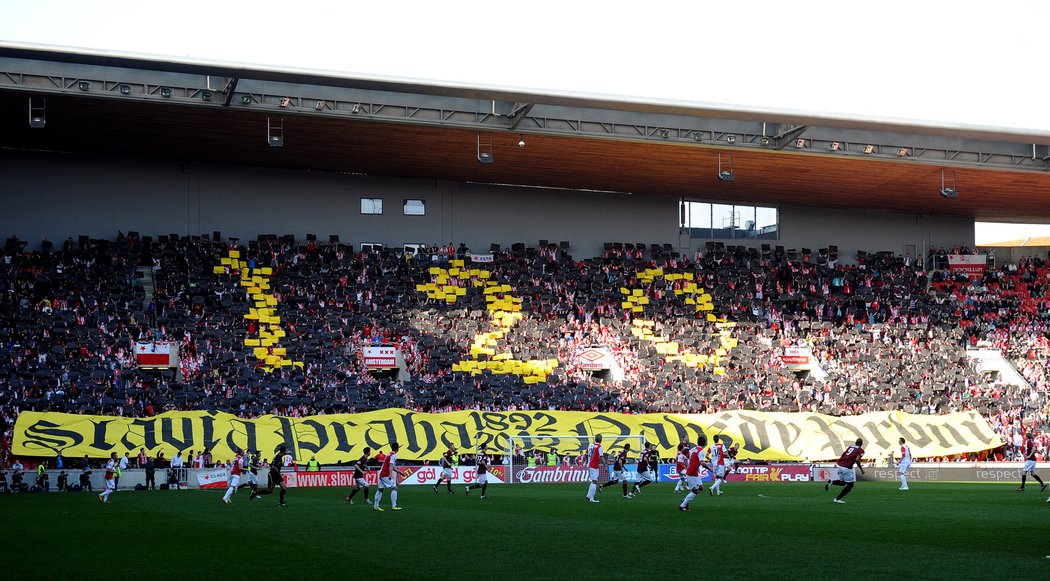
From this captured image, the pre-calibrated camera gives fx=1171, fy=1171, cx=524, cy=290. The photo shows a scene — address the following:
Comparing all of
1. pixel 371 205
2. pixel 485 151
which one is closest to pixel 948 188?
pixel 485 151

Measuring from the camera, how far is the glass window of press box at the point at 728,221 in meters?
65.1

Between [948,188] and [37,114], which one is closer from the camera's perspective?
[37,114]

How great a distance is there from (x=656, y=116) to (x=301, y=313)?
1792 centimetres

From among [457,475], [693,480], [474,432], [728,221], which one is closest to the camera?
[693,480]

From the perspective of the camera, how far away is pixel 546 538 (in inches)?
769

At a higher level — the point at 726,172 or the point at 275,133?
the point at 275,133

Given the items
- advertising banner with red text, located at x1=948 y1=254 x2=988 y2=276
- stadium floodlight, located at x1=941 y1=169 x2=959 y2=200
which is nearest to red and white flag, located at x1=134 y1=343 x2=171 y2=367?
stadium floodlight, located at x1=941 y1=169 x2=959 y2=200

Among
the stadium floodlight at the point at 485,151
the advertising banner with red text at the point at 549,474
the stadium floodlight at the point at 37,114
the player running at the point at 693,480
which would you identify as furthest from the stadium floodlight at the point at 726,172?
the stadium floodlight at the point at 37,114

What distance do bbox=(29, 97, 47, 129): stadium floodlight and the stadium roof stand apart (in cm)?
13

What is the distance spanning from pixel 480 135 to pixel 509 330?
9603 mm

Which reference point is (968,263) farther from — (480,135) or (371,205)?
(371,205)

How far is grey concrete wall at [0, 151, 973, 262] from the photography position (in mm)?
54375

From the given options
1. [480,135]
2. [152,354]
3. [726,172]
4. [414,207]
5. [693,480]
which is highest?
[480,135]

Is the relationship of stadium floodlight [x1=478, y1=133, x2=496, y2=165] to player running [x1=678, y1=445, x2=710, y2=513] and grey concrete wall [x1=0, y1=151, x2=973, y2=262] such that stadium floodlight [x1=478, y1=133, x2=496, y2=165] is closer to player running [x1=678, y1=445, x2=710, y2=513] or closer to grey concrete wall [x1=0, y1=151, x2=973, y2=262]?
grey concrete wall [x1=0, y1=151, x2=973, y2=262]
